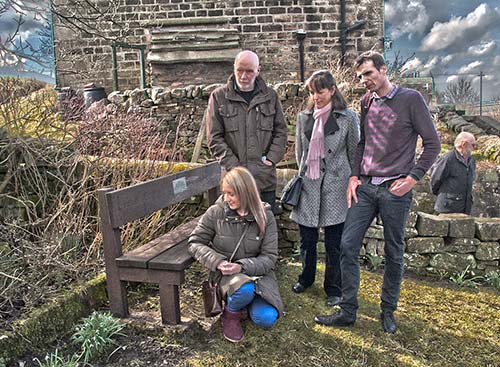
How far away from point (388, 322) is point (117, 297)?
2029 mm

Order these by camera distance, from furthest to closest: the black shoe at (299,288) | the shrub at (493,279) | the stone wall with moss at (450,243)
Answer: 1. the stone wall with moss at (450,243)
2. the shrub at (493,279)
3. the black shoe at (299,288)

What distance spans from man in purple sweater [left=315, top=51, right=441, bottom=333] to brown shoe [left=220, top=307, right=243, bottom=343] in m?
0.66

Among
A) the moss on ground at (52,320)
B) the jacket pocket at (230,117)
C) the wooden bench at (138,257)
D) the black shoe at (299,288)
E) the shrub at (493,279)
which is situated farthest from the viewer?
the shrub at (493,279)

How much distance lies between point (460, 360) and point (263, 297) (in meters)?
1.41

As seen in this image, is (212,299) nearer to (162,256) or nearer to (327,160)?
Answer: (162,256)

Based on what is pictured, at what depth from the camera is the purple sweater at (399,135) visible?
3.07 m

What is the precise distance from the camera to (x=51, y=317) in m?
3.18

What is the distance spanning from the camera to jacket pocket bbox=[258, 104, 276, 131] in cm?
386

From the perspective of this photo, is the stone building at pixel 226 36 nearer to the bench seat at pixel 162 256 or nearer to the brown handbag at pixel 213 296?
the bench seat at pixel 162 256

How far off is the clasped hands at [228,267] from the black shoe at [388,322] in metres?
1.20

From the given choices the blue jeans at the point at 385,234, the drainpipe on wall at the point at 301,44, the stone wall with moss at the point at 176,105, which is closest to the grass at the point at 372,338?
the blue jeans at the point at 385,234

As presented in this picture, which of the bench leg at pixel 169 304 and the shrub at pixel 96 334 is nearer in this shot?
the shrub at pixel 96 334

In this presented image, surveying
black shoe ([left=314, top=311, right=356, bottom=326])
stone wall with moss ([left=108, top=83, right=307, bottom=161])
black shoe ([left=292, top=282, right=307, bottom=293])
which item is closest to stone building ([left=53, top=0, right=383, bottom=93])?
stone wall with moss ([left=108, top=83, right=307, bottom=161])

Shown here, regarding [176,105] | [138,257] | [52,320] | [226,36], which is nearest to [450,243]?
[138,257]
